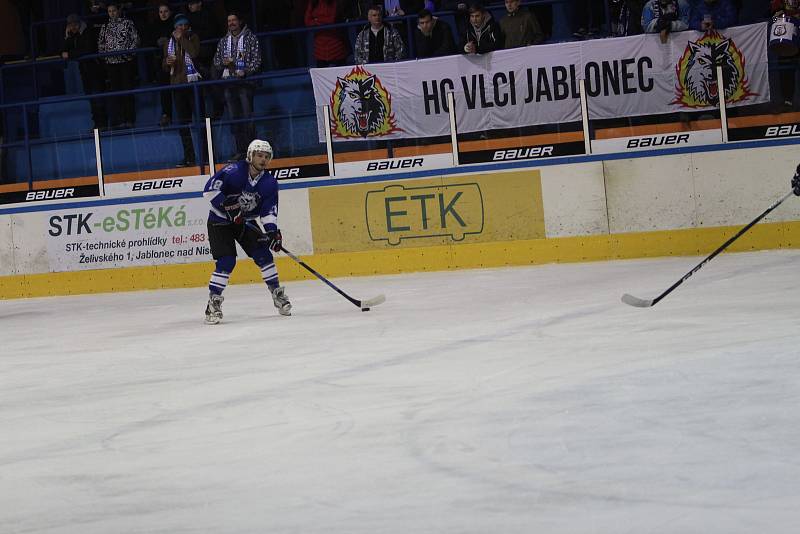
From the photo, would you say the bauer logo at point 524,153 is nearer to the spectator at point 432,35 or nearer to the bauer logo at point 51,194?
the spectator at point 432,35

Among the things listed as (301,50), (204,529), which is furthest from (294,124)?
(204,529)

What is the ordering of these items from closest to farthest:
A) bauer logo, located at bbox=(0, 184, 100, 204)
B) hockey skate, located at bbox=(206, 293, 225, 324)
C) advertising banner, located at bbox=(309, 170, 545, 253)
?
1. hockey skate, located at bbox=(206, 293, 225, 324)
2. advertising banner, located at bbox=(309, 170, 545, 253)
3. bauer logo, located at bbox=(0, 184, 100, 204)

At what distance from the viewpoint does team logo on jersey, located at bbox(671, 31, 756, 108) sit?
12.0 metres

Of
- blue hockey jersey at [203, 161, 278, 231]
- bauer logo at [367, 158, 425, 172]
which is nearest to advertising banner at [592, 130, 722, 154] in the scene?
bauer logo at [367, 158, 425, 172]

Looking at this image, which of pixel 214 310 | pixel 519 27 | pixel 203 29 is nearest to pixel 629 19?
pixel 519 27

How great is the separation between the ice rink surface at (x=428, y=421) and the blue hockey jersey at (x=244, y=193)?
1.03 m

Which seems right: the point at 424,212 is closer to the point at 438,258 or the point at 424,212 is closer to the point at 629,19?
the point at 438,258

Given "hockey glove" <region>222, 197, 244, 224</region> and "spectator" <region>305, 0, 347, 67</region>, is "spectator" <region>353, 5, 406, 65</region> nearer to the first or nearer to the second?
"spectator" <region>305, 0, 347, 67</region>

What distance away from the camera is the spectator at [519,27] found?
13031 millimetres

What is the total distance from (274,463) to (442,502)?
0.93m

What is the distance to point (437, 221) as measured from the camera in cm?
1308

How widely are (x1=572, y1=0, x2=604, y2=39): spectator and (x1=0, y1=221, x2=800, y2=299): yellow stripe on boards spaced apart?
98.8 inches

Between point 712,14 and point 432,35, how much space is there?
3.12m

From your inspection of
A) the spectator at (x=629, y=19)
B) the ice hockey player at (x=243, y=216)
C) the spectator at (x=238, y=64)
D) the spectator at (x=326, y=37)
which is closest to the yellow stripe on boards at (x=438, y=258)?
the spectator at (x=238, y=64)
